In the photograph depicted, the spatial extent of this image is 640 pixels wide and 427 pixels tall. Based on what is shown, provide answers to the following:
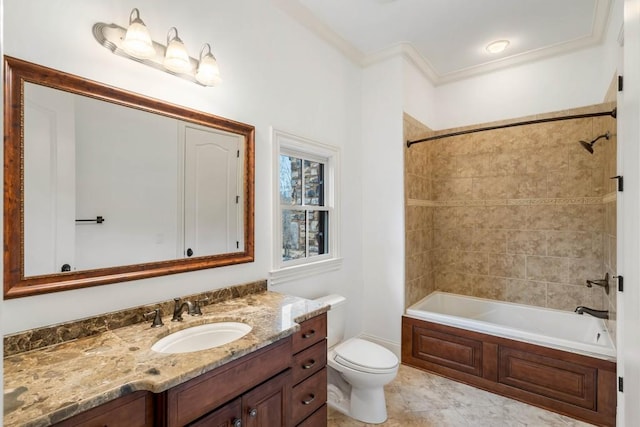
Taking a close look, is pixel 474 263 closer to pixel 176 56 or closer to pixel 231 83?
pixel 231 83

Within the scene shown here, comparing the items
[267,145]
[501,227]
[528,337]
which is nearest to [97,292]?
[267,145]

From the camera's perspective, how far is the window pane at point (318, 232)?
267cm

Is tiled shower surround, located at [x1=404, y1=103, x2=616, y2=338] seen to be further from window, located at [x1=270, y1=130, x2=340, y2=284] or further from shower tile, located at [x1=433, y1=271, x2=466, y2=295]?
window, located at [x1=270, y1=130, x2=340, y2=284]

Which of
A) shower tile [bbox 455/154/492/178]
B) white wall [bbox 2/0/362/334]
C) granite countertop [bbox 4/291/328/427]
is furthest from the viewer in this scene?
shower tile [bbox 455/154/492/178]

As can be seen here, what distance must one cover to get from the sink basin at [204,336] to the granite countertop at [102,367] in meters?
0.03

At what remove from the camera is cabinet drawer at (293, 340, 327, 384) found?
1.62 meters

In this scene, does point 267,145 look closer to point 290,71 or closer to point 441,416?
point 290,71

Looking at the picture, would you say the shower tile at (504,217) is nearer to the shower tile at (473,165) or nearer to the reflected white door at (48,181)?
the shower tile at (473,165)

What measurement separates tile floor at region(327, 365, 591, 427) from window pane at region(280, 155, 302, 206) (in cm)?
154

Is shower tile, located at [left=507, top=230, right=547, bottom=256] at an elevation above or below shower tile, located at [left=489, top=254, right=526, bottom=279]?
above

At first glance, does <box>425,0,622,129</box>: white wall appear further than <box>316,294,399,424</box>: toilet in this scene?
Yes

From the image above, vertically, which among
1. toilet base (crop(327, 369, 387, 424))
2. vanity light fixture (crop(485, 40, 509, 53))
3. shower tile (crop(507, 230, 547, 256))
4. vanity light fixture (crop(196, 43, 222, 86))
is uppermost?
vanity light fixture (crop(485, 40, 509, 53))

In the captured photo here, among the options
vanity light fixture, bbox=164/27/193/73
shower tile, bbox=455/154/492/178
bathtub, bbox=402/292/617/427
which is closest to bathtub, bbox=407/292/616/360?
bathtub, bbox=402/292/617/427

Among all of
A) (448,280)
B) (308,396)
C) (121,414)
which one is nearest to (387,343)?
(448,280)
